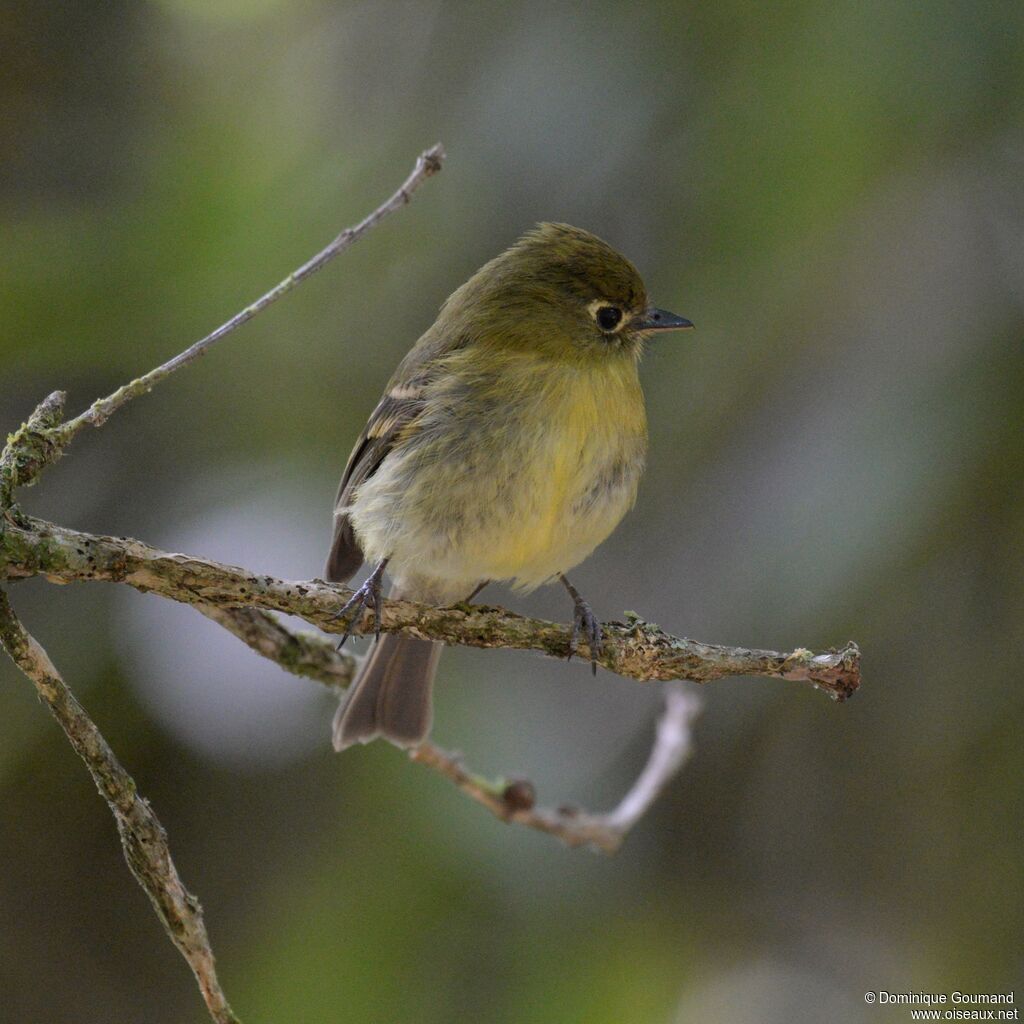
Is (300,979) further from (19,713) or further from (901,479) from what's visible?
(901,479)

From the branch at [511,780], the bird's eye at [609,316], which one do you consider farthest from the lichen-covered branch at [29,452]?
the bird's eye at [609,316]

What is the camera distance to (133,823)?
1.73 metres

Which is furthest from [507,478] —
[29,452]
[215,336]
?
[29,452]

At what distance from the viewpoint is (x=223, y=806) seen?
386 cm

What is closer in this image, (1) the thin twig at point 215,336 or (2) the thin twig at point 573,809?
(1) the thin twig at point 215,336

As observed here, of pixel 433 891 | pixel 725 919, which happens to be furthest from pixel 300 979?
pixel 725 919

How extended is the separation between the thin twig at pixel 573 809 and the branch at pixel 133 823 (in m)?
1.30

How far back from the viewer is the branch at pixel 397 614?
180 cm

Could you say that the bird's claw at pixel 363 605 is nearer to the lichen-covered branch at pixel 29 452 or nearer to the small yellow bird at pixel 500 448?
the small yellow bird at pixel 500 448

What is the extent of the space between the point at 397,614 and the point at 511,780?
0.90 metres

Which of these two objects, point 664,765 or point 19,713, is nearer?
point 664,765

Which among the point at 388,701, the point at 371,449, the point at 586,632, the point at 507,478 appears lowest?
the point at 586,632

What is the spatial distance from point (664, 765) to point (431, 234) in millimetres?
1841

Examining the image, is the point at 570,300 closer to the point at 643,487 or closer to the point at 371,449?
the point at 371,449
